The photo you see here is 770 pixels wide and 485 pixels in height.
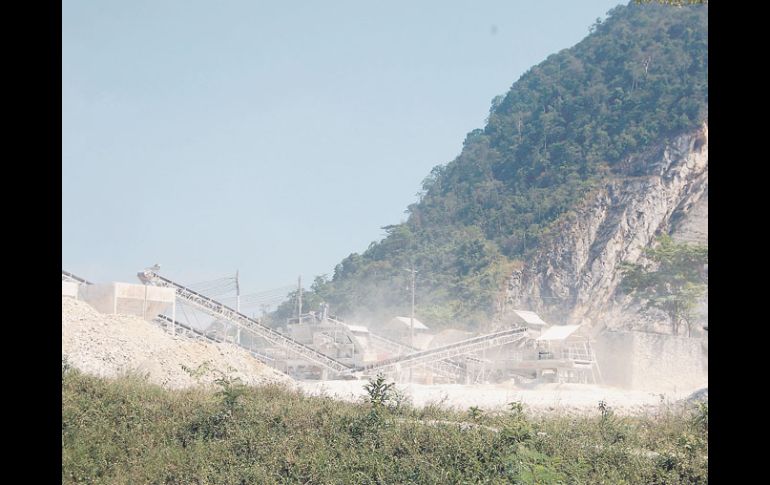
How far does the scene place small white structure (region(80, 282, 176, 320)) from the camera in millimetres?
27453

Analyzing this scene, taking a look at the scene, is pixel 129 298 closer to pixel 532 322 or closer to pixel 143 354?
pixel 143 354

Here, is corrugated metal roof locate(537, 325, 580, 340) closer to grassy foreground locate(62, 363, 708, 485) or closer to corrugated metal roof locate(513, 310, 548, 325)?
corrugated metal roof locate(513, 310, 548, 325)

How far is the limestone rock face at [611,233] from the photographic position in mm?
59594

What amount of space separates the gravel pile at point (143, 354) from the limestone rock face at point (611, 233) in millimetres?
37613

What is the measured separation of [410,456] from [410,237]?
66812 mm

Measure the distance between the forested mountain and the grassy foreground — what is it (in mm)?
43151

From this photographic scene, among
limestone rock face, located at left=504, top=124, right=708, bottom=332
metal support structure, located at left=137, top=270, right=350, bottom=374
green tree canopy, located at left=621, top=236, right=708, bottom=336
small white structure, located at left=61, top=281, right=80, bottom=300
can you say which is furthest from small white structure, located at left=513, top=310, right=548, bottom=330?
small white structure, located at left=61, top=281, right=80, bottom=300

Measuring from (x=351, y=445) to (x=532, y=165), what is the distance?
7736cm

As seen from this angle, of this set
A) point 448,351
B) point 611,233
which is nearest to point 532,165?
point 611,233

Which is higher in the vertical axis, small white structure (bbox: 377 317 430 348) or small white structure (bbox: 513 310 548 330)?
small white structure (bbox: 513 310 548 330)

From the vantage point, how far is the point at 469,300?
6000 cm

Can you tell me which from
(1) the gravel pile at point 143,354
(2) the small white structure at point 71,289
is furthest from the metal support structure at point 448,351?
(2) the small white structure at point 71,289

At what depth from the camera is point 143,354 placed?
2031 cm
